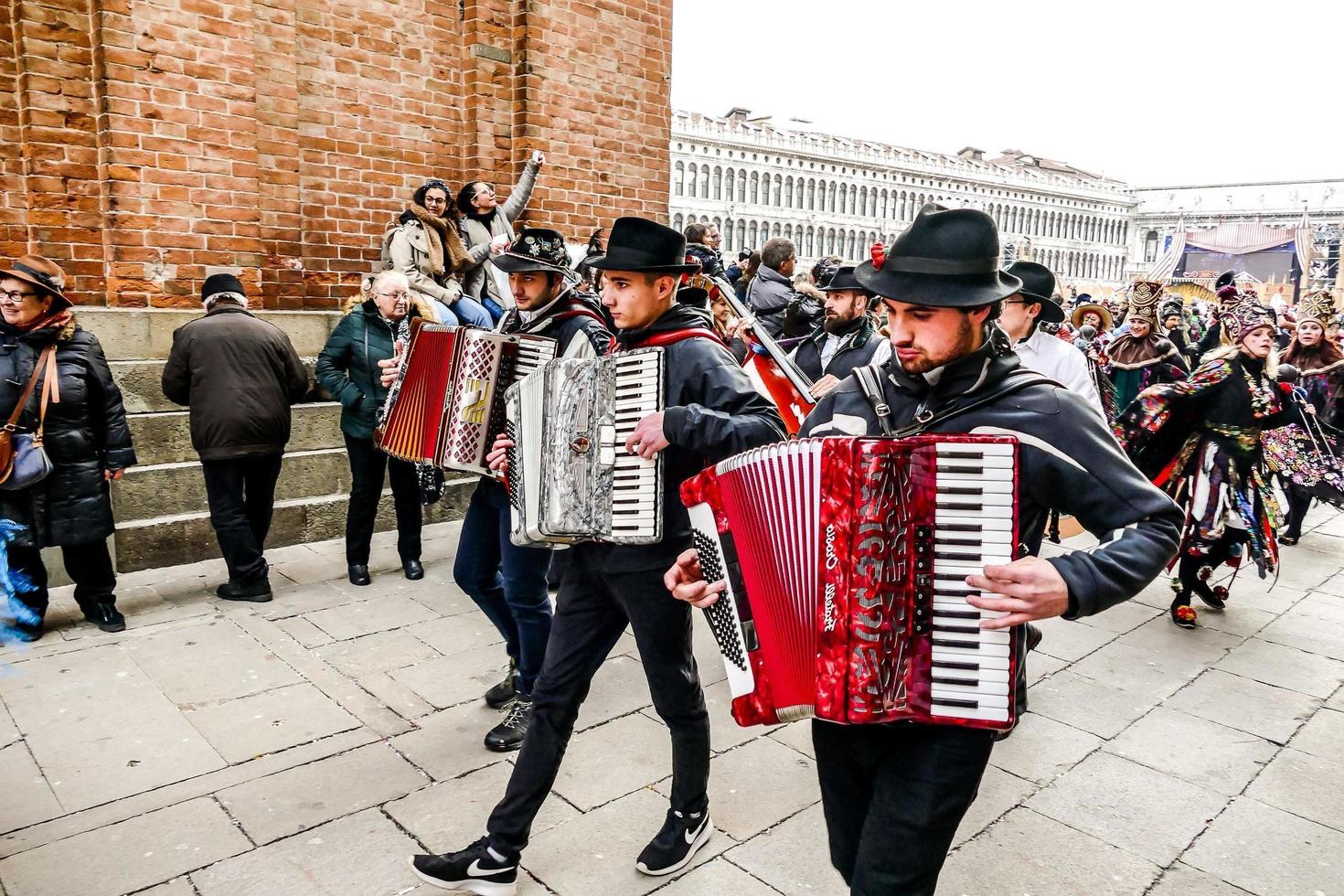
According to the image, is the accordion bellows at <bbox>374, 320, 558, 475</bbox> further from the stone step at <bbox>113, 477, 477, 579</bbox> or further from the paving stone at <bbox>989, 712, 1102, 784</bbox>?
the stone step at <bbox>113, 477, 477, 579</bbox>

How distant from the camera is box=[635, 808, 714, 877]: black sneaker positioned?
3182mm

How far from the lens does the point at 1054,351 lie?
5.55 m

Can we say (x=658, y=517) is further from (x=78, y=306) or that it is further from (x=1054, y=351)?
(x=78, y=306)

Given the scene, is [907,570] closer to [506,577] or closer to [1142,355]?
[506,577]

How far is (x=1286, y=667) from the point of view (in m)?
5.50

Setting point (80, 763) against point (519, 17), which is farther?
point (519, 17)

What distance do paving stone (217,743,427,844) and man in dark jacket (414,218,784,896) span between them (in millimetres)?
633

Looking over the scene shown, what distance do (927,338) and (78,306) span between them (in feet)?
21.4

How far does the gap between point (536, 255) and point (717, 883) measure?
2.58 metres

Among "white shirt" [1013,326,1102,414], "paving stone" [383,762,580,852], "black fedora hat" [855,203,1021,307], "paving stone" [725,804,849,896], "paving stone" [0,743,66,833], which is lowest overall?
"paving stone" [725,804,849,896]

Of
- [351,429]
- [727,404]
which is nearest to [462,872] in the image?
[727,404]

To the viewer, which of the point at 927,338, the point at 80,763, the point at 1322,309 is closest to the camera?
the point at 927,338

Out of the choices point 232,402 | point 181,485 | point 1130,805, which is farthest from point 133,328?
point 1130,805

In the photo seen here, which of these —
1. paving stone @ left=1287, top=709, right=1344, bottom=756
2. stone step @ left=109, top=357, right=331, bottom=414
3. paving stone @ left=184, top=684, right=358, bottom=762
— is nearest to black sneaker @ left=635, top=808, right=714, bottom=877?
paving stone @ left=184, top=684, right=358, bottom=762
